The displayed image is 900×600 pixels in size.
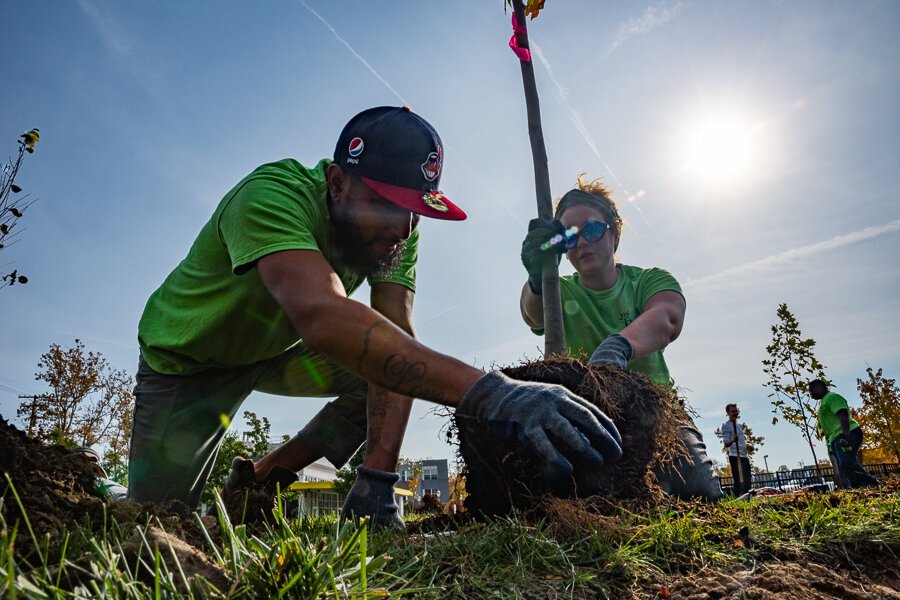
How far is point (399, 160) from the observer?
276 cm

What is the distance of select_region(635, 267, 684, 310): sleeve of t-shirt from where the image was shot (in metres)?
4.20

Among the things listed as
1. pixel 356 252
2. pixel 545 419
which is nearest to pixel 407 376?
pixel 545 419

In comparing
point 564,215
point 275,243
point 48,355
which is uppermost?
point 48,355

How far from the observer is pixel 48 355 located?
47.3ft

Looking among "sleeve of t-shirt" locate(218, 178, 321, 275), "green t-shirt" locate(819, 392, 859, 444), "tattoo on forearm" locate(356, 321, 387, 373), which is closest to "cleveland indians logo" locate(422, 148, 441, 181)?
"sleeve of t-shirt" locate(218, 178, 321, 275)

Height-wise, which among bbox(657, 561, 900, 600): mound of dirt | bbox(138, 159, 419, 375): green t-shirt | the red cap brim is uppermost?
the red cap brim

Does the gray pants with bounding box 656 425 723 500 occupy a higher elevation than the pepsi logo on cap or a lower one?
lower

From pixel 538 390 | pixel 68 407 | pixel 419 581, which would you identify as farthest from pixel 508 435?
pixel 68 407

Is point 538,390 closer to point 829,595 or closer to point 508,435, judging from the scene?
point 508,435

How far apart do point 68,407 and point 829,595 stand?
A: 15182mm

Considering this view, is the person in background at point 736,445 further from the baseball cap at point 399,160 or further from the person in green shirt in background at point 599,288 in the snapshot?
the baseball cap at point 399,160

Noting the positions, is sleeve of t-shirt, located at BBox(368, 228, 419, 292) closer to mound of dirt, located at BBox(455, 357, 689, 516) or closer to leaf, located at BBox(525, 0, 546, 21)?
mound of dirt, located at BBox(455, 357, 689, 516)

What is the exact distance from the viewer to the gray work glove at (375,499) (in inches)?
99.1

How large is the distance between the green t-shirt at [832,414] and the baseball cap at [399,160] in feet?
31.7
